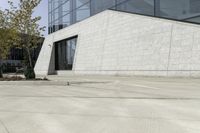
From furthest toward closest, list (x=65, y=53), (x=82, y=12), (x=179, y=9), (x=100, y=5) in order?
(x=65, y=53) < (x=82, y=12) < (x=100, y=5) < (x=179, y=9)

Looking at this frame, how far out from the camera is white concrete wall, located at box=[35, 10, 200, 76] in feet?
76.2

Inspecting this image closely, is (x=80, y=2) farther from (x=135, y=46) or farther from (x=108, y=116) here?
(x=108, y=116)

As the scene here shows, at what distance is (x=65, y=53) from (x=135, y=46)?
20344 mm

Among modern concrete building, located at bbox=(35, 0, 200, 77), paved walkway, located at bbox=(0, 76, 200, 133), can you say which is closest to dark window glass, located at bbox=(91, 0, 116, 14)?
modern concrete building, located at bbox=(35, 0, 200, 77)

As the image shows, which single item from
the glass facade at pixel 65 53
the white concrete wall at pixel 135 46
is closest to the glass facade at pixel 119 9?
the white concrete wall at pixel 135 46

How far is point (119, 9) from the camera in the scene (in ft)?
113

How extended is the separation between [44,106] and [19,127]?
10.8ft

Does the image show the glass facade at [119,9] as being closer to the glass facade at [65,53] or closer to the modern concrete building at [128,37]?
the modern concrete building at [128,37]

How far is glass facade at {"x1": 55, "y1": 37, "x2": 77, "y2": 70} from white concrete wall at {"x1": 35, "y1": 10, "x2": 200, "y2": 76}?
2.12 meters

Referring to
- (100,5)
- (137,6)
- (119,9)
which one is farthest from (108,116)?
(100,5)

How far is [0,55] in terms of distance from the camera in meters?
31.4

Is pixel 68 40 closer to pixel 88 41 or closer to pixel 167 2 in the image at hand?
pixel 88 41

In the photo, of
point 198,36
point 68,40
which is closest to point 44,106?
point 198,36

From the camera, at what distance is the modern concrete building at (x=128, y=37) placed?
23844mm
